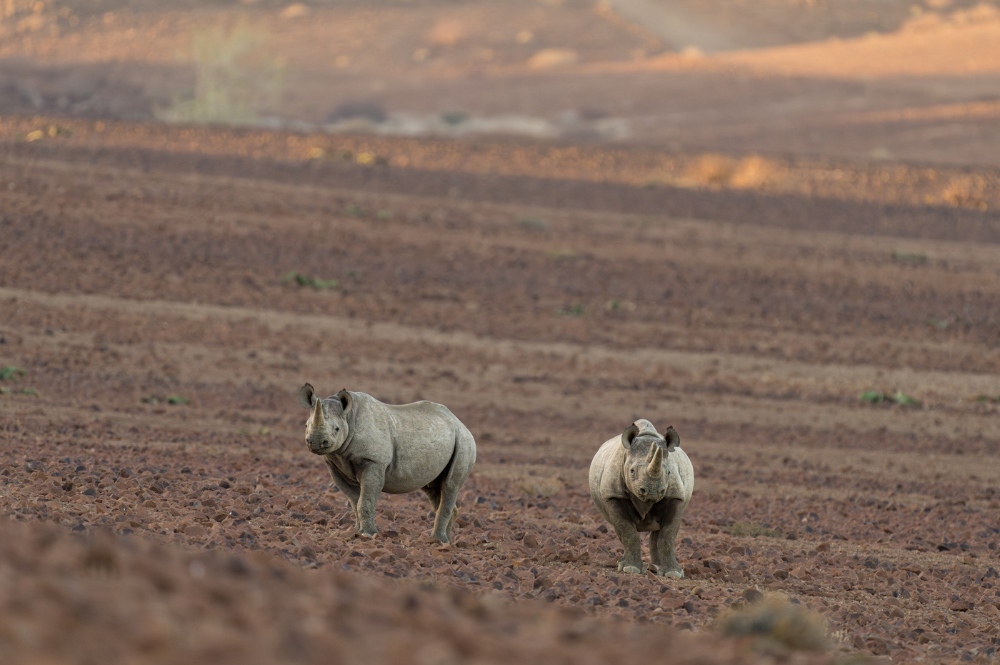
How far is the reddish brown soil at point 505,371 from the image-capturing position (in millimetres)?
8523

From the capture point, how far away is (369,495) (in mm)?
9523

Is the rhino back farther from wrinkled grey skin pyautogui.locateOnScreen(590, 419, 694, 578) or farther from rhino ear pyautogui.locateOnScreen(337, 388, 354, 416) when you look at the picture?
wrinkled grey skin pyautogui.locateOnScreen(590, 419, 694, 578)

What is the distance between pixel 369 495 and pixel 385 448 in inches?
16.6

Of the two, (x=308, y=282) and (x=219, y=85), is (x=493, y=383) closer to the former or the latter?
(x=308, y=282)

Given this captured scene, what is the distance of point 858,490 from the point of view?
15375 mm

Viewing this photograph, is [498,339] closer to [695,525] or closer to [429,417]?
[695,525]

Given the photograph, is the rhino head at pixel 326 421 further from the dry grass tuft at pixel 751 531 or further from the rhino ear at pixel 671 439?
the dry grass tuft at pixel 751 531

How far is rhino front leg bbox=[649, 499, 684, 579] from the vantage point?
935 centimetres

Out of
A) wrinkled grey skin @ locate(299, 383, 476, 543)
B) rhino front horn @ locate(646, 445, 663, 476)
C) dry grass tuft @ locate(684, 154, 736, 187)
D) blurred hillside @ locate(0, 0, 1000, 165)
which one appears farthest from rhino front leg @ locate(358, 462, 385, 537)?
blurred hillside @ locate(0, 0, 1000, 165)

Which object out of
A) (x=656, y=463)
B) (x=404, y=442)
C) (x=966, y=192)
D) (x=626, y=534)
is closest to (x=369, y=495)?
(x=404, y=442)

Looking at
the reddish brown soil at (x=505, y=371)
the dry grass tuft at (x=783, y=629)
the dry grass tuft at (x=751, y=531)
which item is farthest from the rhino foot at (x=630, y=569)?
the dry grass tuft at (x=783, y=629)

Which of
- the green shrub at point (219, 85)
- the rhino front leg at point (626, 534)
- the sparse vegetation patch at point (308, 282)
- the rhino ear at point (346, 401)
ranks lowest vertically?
the rhino front leg at point (626, 534)

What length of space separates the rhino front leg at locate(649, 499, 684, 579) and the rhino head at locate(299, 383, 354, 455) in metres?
2.78

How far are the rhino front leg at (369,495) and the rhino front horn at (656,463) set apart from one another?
7.65 ft
